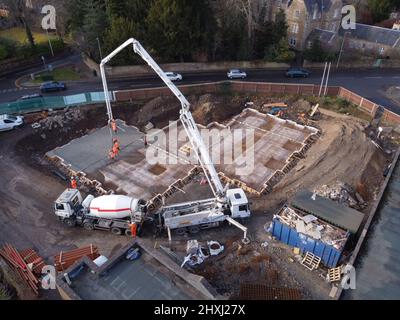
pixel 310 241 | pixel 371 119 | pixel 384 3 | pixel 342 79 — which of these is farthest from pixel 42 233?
pixel 384 3

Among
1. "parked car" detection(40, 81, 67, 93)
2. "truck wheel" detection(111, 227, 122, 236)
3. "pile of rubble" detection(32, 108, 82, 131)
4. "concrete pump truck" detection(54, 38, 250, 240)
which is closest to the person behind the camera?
"concrete pump truck" detection(54, 38, 250, 240)

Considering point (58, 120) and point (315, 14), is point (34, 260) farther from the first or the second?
point (315, 14)

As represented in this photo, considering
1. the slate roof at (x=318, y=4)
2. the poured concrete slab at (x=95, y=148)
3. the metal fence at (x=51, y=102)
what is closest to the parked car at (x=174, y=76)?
the metal fence at (x=51, y=102)

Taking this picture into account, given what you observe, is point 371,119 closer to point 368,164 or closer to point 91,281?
point 368,164

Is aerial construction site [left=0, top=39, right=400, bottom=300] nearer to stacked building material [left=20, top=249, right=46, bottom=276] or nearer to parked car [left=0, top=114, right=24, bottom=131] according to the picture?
stacked building material [left=20, top=249, right=46, bottom=276]

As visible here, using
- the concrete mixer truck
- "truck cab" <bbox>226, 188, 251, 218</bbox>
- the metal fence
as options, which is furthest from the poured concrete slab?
"truck cab" <bbox>226, 188, 251, 218</bbox>

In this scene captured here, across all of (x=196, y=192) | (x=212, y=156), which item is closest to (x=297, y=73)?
(x=212, y=156)
